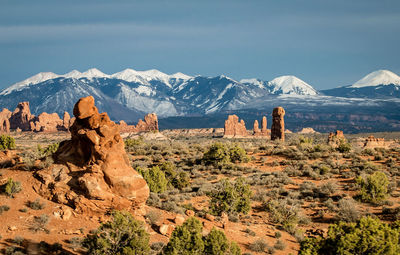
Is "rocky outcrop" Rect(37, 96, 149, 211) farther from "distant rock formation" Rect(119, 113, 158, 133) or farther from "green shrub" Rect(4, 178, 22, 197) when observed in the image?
"distant rock formation" Rect(119, 113, 158, 133)

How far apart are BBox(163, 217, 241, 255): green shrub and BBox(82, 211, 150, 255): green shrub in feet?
3.05

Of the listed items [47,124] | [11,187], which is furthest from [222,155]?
[47,124]

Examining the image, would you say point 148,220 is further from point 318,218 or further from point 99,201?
point 318,218

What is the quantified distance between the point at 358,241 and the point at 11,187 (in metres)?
14.0

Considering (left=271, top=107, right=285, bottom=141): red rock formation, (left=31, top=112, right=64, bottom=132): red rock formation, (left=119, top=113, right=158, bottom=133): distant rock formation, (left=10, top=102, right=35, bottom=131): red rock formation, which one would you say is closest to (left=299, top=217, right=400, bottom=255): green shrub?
(left=271, top=107, right=285, bottom=141): red rock formation

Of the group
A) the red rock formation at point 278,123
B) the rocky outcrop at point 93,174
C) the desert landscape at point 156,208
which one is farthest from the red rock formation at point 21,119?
the rocky outcrop at point 93,174

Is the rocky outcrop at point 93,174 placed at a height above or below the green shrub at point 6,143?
above

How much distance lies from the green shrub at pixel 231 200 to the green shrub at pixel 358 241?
354 inches

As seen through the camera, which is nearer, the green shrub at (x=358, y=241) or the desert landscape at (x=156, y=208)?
the green shrub at (x=358, y=241)

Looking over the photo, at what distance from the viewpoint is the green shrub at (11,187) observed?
16.0 m

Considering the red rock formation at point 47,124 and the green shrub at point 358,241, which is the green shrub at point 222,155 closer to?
the green shrub at point 358,241

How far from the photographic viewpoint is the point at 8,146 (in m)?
43.0

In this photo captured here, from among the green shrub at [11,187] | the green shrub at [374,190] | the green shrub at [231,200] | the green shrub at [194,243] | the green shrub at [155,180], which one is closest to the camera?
the green shrub at [194,243]

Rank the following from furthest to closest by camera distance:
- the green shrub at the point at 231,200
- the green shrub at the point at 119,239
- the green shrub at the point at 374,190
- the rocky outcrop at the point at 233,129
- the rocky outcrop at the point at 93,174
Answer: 1. the rocky outcrop at the point at 233,129
2. the green shrub at the point at 374,190
3. the green shrub at the point at 231,200
4. the rocky outcrop at the point at 93,174
5. the green shrub at the point at 119,239
